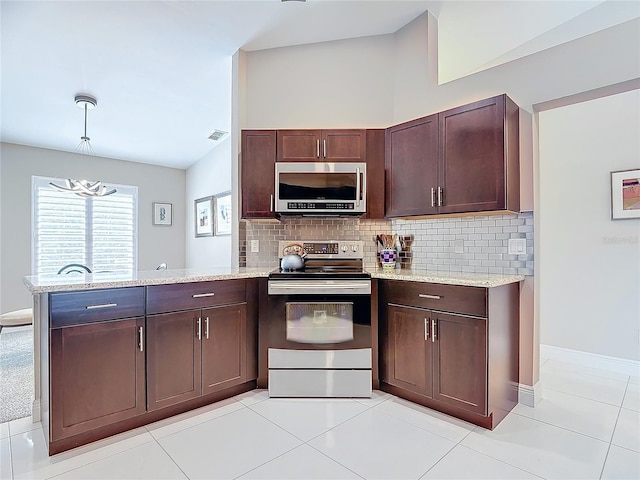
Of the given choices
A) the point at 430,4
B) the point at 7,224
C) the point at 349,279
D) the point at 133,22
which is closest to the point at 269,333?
the point at 349,279

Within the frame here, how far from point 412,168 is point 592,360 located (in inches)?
94.9

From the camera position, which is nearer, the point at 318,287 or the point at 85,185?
the point at 318,287

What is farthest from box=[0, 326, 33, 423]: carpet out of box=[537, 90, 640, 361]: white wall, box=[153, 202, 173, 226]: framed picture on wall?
box=[537, 90, 640, 361]: white wall

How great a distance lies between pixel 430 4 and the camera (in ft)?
9.03

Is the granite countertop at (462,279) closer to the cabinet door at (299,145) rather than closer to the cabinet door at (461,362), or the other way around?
the cabinet door at (461,362)

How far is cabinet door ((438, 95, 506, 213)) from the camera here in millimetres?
2229

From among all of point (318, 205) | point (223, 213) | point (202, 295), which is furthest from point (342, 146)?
point (223, 213)

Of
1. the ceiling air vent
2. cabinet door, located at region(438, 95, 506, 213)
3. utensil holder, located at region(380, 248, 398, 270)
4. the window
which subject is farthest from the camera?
the window

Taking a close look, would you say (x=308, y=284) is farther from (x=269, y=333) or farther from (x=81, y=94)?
(x=81, y=94)

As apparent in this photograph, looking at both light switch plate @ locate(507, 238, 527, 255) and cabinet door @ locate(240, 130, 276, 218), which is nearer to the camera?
light switch plate @ locate(507, 238, 527, 255)

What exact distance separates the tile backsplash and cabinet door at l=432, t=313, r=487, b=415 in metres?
0.66

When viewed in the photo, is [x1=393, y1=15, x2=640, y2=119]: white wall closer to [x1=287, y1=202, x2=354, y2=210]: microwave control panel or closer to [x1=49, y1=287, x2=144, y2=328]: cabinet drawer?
[x1=287, y1=202, x2=354, y2=210]: microwave control panel

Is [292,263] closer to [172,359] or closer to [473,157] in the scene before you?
[172,359]

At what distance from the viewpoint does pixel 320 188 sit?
110 inches
